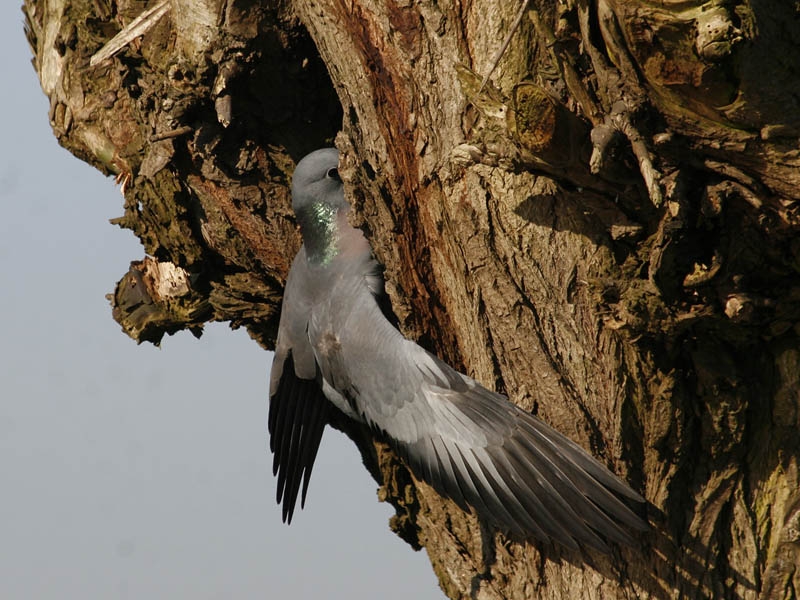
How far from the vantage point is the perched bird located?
2.99 metres

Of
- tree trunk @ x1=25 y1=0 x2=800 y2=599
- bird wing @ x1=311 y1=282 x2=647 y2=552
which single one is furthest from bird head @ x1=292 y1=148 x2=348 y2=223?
bird wing @ x1=311 y1=282 x2=647 y2=552

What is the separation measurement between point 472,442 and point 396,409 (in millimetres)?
377

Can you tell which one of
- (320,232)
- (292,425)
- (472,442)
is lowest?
(472,442)

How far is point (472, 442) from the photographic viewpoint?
3295 mm

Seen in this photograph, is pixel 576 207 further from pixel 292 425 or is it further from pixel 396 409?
pixel 292 425

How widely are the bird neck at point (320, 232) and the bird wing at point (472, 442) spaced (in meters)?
0.27

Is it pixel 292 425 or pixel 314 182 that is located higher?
pixel 314 182

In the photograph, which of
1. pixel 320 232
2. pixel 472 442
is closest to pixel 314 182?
pixel 320 232

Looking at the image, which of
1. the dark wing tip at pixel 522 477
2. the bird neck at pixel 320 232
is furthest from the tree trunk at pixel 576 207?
the bird neck at pixel 320 232

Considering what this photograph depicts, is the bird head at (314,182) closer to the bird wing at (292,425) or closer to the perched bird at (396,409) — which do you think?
the perched bird at (396,409)

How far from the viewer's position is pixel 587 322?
2.81m

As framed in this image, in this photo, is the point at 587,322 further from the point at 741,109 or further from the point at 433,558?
the point at 433,558

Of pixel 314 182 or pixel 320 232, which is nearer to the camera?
pixel 314 182

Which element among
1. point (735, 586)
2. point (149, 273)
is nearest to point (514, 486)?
point (735, 586)
